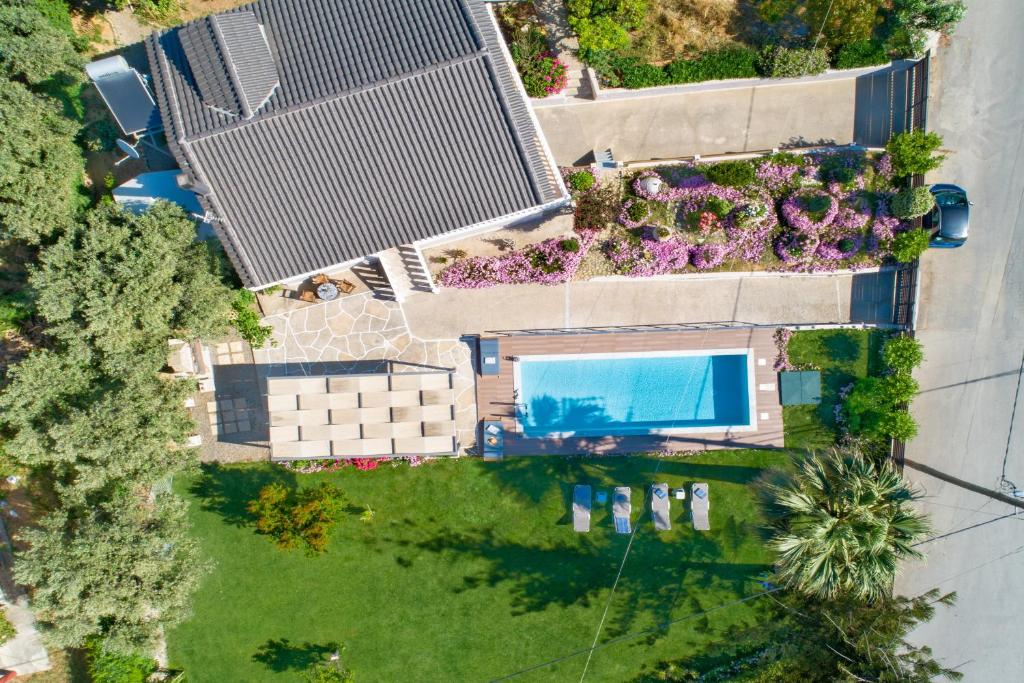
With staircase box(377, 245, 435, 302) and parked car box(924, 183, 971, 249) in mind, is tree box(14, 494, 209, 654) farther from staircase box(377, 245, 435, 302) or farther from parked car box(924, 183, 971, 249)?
parked car box(924, 183, 971, 249)

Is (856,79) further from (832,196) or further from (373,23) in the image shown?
(373,23)

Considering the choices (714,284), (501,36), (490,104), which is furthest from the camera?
(714,284)

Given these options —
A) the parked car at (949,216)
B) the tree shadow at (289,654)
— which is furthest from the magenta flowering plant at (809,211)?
the tree shadow at (289,654)

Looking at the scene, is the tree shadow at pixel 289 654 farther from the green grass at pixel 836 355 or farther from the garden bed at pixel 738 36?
the garden bed at pixel 738 36

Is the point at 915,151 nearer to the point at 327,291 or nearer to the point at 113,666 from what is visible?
the point at 327,291

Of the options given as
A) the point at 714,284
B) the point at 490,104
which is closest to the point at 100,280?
the point at 490,104
